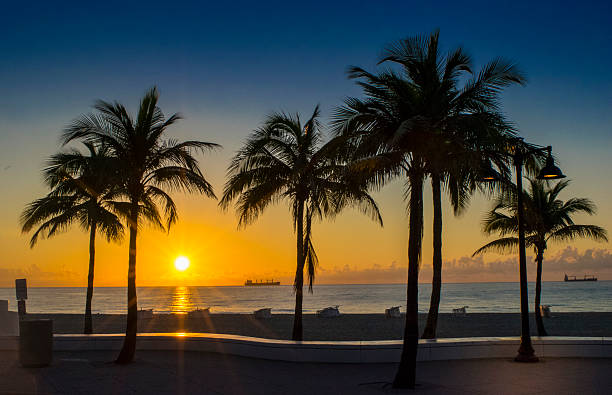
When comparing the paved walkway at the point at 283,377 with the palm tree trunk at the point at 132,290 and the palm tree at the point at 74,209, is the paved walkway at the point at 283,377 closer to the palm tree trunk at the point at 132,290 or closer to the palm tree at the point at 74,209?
the palm tree trunk at the point at 132,290

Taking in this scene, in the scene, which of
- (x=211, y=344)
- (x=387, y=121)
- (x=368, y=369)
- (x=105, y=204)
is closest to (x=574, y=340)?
(x=368, y=369)

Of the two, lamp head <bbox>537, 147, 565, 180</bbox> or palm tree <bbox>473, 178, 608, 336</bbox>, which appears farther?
palm tree <bbox>473, 178, 608, 336</bbox>

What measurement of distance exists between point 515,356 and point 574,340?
137cm

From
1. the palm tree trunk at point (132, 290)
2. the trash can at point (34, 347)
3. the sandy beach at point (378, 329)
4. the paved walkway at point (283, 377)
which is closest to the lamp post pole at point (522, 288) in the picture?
the paved walkway at point (283, 377)

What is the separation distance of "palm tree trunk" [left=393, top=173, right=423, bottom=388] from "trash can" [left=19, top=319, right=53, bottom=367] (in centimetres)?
764

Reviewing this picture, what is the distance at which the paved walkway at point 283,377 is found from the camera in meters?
9.70

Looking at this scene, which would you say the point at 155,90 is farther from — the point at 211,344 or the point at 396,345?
the point at 396,345

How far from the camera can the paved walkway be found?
31.8ft

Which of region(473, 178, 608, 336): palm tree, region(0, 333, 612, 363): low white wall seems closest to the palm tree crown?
region(473, 178, 608, 336): palm tree

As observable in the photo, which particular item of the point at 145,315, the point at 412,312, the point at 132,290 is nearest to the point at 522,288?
the point at 412,312

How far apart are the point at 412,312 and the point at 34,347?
26.8 ft

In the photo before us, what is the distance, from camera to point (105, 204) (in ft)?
75.3

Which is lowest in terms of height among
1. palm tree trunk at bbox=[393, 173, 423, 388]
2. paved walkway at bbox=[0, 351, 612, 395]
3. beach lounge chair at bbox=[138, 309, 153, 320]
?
beach lounge chair at bbox=[138, 309, 153, 320]

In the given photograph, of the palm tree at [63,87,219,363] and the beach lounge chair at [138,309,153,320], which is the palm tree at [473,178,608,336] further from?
the beach lounge chair at [138,309,153,320]
